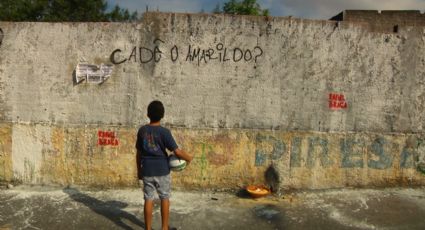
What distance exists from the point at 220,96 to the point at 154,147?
5.63ft

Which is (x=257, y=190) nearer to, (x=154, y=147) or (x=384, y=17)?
(x=154, y=147)

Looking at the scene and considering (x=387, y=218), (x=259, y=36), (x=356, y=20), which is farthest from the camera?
(x=356, y=20)

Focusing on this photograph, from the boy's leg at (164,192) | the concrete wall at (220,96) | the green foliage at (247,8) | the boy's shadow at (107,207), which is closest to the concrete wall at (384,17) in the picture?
the concrete wall at (220,96)

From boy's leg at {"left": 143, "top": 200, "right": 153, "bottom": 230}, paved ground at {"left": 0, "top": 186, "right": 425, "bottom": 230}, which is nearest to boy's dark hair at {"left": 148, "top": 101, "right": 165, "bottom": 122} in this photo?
boy's leg at {"left": 143, "top": 200, "right": 153, "bottom": 230}

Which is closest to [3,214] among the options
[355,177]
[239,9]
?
[355,177]

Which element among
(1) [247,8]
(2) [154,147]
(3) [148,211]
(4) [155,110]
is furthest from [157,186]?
(1) [247,8]

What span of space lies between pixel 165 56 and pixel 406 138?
11.5 ft

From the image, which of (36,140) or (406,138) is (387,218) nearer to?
(406,138)

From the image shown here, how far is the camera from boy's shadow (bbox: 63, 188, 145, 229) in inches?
190

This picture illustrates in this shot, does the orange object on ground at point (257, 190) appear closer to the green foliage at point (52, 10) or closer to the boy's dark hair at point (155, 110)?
the boy's dark hair at point (155, 110)

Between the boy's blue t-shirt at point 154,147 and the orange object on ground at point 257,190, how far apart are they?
1.68 m

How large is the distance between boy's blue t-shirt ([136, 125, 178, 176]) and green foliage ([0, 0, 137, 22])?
19.6 meters

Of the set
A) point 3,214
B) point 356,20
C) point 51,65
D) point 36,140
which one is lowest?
point 3,214

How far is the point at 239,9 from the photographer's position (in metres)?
20.0
